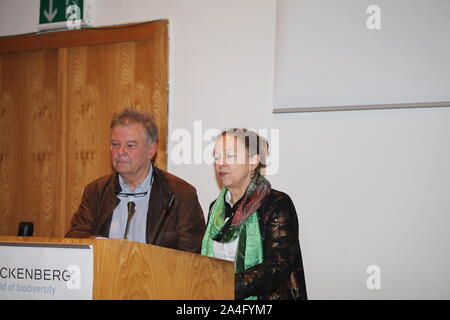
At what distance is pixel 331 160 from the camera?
3.57 meters

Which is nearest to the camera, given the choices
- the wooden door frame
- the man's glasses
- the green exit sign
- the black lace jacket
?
the black lace jacket

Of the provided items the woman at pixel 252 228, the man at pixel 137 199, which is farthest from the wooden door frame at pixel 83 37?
the woman at pixel 252 228

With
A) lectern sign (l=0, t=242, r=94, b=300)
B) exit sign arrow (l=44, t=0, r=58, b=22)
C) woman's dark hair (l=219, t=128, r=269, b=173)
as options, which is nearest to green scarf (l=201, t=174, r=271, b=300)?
woman's dark hair (l=219, t=128, r=269, b=173)

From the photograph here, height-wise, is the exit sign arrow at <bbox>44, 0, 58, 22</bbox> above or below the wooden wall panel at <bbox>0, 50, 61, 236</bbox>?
above

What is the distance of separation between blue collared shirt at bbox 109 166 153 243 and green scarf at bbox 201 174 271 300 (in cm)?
35

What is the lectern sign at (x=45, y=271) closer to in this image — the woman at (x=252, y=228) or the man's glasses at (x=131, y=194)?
the woman at (x=252, y=228)

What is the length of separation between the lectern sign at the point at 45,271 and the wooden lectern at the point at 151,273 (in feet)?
0.08

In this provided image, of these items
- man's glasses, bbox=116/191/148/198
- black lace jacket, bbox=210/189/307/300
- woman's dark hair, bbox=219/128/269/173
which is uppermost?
woman's dark hair, bbox=219/128/269/173

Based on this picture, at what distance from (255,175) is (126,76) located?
1.46m

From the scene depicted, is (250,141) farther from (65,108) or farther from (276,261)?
(65,108)

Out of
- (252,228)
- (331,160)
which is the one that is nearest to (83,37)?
(331,160)

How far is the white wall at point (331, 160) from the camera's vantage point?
10.9 feet

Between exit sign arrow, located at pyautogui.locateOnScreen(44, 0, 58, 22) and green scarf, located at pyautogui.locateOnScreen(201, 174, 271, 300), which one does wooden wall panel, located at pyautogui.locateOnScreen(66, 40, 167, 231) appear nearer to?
exit sign arrow, located at pyautogui.locateOnScreen(44, 0, 58, 22)

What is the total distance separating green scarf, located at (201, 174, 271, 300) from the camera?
300 centimetres
